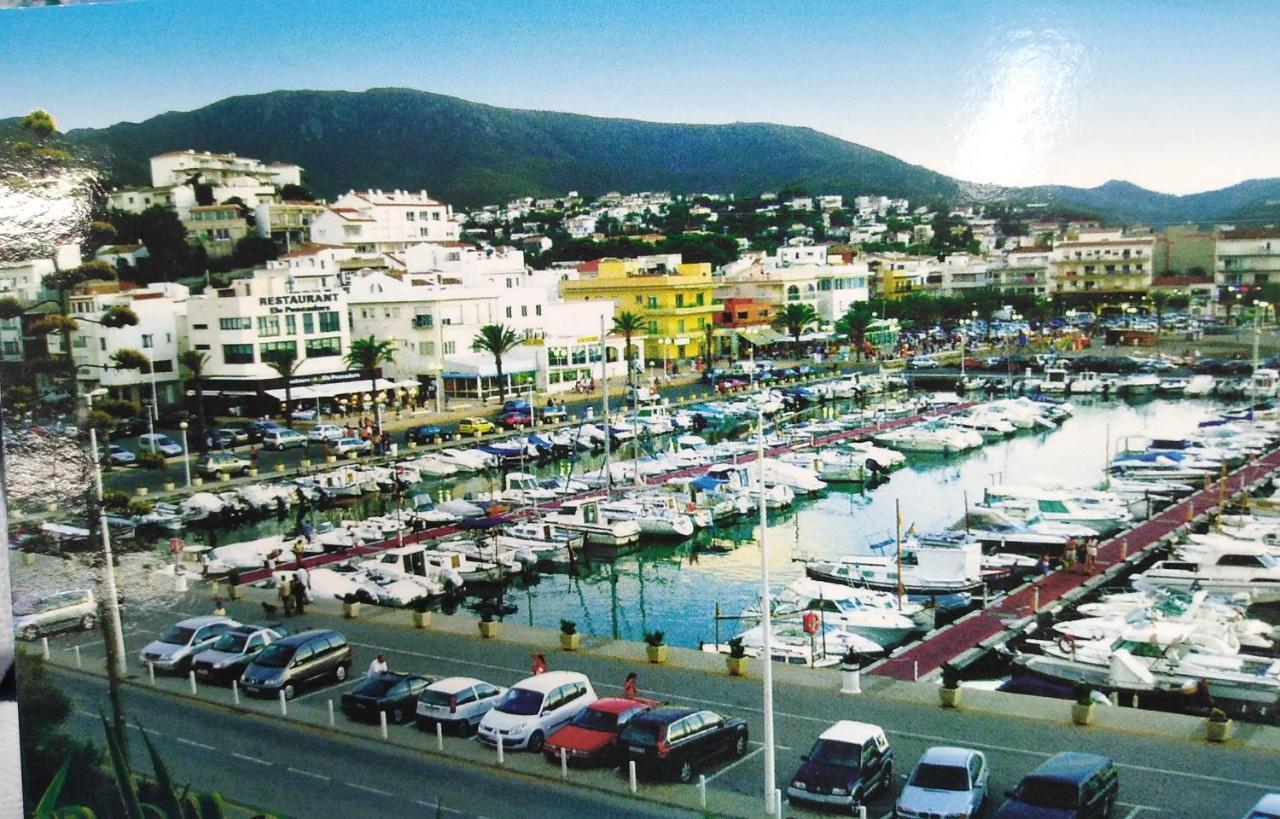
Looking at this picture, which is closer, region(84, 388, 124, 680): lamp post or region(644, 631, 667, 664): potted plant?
region(84, 388, 124, 680): lamp post

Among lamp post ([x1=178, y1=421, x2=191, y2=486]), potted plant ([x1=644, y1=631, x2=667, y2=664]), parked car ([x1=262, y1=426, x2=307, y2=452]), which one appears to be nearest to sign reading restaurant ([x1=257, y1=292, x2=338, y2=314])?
parked car ([x1=262, y1=426, x2=307, y2=452])

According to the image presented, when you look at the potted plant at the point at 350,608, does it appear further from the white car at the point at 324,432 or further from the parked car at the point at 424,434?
the parked car at the point at 424,434

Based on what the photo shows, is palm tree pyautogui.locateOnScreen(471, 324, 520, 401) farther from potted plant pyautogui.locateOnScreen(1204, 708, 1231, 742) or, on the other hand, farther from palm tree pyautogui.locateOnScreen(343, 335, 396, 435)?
potted plant pyautogui.locateOnScreen(1204, 708, 1231, 742)

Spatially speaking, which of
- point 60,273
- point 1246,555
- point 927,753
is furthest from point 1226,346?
point 60,273

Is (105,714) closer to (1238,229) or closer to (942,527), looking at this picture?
(1238,229)

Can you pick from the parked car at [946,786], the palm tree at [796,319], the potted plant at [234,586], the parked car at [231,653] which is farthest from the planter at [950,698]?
the palm tree at [796,319]

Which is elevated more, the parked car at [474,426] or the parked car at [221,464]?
the parked car at [221,464]
